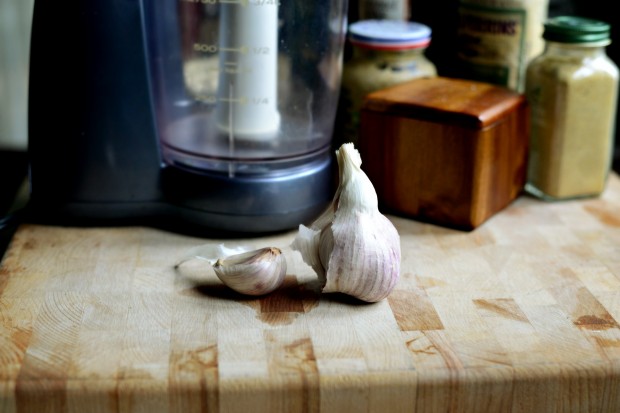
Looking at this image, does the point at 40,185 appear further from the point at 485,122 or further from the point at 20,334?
the point at 485,122

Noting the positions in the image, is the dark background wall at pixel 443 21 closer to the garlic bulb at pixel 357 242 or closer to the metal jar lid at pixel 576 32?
the metal jar lid at pixel 576 32

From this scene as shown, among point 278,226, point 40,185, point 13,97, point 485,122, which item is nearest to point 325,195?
point 278,226

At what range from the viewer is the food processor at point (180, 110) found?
0.85 m

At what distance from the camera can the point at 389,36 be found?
99 centimetres

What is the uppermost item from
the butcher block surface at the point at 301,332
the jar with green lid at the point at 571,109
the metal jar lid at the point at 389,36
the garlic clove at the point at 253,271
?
the metal jar lid at the point at 389,36

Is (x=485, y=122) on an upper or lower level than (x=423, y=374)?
upper

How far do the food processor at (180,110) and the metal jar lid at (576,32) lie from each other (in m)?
0.24

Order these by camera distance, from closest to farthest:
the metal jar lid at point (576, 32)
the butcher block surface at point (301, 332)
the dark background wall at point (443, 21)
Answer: the butcher block surface at point (301, 332) → the metal jar lid at point (576, 32) → the dark background wall at point (443, 21)

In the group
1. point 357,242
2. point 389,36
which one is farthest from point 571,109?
point 357,242

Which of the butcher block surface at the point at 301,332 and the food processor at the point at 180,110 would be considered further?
the food processor at the point at 180,110

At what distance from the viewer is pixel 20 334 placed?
700mm

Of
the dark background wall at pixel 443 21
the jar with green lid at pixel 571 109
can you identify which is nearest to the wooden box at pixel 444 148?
the jar with green lid at pixel 571 109

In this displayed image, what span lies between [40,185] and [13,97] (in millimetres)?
847

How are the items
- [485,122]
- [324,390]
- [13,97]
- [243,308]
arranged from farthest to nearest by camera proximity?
[13,97]
[485,122]
[243,308]
[324,390]
